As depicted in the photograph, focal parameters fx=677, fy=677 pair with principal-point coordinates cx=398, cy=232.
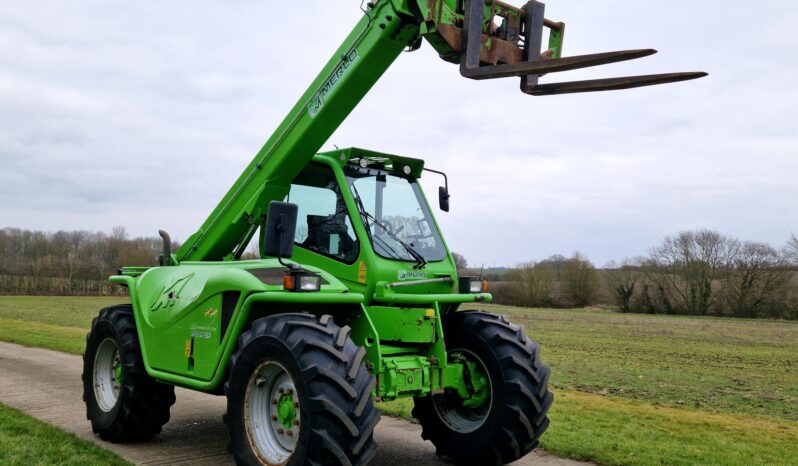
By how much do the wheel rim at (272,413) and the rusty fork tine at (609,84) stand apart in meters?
3.19

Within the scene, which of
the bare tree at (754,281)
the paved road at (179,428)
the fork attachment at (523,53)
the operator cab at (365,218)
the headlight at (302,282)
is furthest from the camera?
the bare tree at (754,281)

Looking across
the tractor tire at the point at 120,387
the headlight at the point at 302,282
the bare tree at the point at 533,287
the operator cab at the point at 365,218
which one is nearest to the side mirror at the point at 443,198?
the operator cab at the point at 365,218

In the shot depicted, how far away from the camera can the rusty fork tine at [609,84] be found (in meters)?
4.77

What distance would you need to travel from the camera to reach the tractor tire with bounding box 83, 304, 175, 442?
711 cm

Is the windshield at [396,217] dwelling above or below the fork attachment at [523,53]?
below

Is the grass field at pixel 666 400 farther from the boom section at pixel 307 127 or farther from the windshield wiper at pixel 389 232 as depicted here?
the boom section at pixel 307 127

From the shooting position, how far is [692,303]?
70.9m

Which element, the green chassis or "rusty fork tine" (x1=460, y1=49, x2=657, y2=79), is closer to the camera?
"rusty fork tine" (x1=460, y1=49, x2=657, y2=79)

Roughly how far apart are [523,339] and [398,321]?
4.39ft

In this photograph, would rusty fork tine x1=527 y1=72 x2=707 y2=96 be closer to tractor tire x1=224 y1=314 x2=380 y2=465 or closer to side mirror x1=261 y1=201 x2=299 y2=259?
side mirror x1=261 y1=201 x2=299 y2=259

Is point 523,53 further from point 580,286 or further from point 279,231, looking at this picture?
point 580,286

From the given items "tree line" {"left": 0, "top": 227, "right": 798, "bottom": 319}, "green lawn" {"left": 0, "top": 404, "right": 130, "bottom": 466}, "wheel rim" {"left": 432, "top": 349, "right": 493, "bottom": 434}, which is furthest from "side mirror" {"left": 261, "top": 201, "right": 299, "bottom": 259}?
"tree line" {"left": 0, "top": 227, "right": 798, "bottom": 319}

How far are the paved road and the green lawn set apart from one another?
257 millimetres

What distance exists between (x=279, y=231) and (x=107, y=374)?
12.7ft
